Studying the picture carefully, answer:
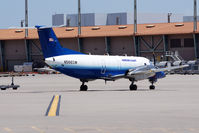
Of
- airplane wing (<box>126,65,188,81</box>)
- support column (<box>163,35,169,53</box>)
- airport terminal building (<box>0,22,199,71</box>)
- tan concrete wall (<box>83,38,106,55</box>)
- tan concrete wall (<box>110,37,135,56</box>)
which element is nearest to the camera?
airplane wing (<box>126,65,188,81</box>)

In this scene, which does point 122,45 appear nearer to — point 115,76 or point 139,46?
point 139,46

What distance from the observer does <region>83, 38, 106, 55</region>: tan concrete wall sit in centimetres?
12194

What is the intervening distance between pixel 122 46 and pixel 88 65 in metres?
72.1

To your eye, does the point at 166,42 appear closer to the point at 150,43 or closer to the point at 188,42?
the point at 150,43

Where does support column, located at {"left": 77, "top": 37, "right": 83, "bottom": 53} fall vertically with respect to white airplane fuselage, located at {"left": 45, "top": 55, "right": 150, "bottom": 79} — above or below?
above

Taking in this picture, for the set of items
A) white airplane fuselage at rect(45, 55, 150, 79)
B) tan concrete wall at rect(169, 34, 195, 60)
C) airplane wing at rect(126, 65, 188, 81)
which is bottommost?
airplane wing at rect(126, 65, 188, 81)

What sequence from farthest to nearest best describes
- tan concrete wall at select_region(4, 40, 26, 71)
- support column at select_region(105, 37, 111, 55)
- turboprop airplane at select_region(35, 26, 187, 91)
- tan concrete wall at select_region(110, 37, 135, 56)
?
tan concrete wall at select_region(4, 40, 26, 71)
support column at select_region(105, 37, 111, 55)
tan concrete wall at select_region(110, 37, 135, 56)
turboprop airplane at select_region(35, 26, 187, 91)

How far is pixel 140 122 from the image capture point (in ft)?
70.5

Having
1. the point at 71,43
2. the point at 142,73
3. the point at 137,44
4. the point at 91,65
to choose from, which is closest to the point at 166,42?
the point at 137,44

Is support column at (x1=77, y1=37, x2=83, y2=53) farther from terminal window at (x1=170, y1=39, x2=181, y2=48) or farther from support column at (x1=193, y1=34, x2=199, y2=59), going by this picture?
support column at (x1=193, y1=34, x2=199, y2=59)

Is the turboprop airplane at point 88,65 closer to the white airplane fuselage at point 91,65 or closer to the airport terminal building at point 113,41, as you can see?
the white airplane fuselage at point 91,65

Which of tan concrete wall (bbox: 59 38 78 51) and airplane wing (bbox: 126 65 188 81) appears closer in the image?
airplane wing (bbox: 126 65 188 81)

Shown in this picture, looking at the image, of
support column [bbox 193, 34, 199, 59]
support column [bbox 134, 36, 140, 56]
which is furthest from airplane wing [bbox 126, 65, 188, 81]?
support column [bbox 134, 36, 140, 56]

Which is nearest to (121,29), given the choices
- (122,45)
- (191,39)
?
(122,45)
